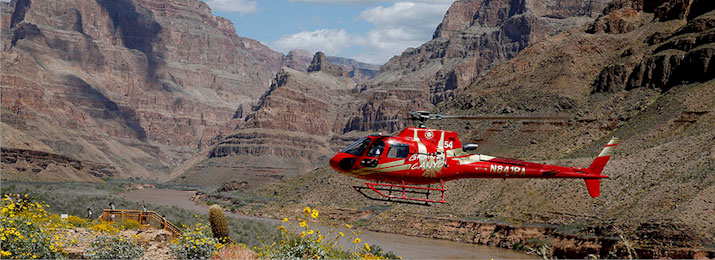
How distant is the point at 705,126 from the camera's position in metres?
69.9

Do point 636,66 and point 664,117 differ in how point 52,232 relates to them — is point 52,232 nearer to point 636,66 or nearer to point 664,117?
point 664,117

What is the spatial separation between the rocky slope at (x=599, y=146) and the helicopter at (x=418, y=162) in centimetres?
232

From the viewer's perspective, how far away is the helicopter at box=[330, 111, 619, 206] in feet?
85.1

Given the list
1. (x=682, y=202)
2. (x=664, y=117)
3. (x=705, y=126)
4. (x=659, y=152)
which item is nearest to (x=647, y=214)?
(x=682, y=202)

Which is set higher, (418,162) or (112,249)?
(418,162)

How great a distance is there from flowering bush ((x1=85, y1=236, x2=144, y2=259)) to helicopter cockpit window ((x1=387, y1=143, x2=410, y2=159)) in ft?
30.0

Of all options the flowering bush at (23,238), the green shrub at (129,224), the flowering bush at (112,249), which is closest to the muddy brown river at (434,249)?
the green shrub at (129,224)

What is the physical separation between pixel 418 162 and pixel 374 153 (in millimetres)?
1699

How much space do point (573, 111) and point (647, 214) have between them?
44.8m

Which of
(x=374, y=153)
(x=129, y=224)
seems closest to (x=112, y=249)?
(x=374, y=153)

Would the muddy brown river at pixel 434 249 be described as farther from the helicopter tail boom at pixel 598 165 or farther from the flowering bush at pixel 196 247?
the flowering bush at pixel 196 247

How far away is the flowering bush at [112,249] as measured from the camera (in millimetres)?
22172

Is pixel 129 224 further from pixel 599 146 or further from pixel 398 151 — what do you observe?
pixel 599 146

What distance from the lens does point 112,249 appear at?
22.4 m
